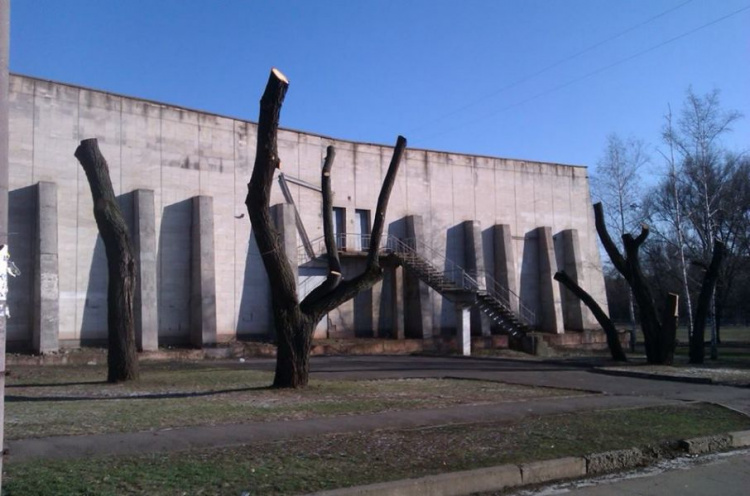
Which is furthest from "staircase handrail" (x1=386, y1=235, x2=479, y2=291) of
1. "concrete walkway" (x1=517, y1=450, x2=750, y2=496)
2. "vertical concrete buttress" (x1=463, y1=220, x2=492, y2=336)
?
"concrete walkway" (x1=517, y1=450, x2=750, y2=496)

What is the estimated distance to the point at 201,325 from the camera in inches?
1282

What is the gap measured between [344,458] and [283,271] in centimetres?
773

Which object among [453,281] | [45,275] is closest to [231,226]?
[45,275]

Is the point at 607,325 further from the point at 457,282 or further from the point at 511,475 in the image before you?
the point at 511,475

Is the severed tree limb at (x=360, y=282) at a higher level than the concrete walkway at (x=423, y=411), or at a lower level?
higher

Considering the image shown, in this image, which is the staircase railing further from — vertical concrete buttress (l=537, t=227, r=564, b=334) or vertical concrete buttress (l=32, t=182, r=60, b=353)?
vertical concrete buttress (l=32, t=182, r=60, b=353)

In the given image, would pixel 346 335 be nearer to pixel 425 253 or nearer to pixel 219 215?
pixel 425 253

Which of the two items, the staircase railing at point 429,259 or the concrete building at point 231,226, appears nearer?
the concrete building at point 231,226

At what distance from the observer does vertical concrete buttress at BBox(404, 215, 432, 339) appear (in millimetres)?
39562

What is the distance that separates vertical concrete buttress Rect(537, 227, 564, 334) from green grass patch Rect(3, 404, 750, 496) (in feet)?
106

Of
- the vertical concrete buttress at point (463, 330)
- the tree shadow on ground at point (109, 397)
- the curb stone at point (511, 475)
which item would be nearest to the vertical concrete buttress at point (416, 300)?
the vertical concrete buttress at point (463, 330)

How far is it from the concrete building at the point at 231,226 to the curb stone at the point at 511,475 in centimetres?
2437

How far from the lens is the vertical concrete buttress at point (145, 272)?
102 feet

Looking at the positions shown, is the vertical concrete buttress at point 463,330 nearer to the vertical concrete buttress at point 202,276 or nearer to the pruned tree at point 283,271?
the vertical concrete buttress at point 202,276
